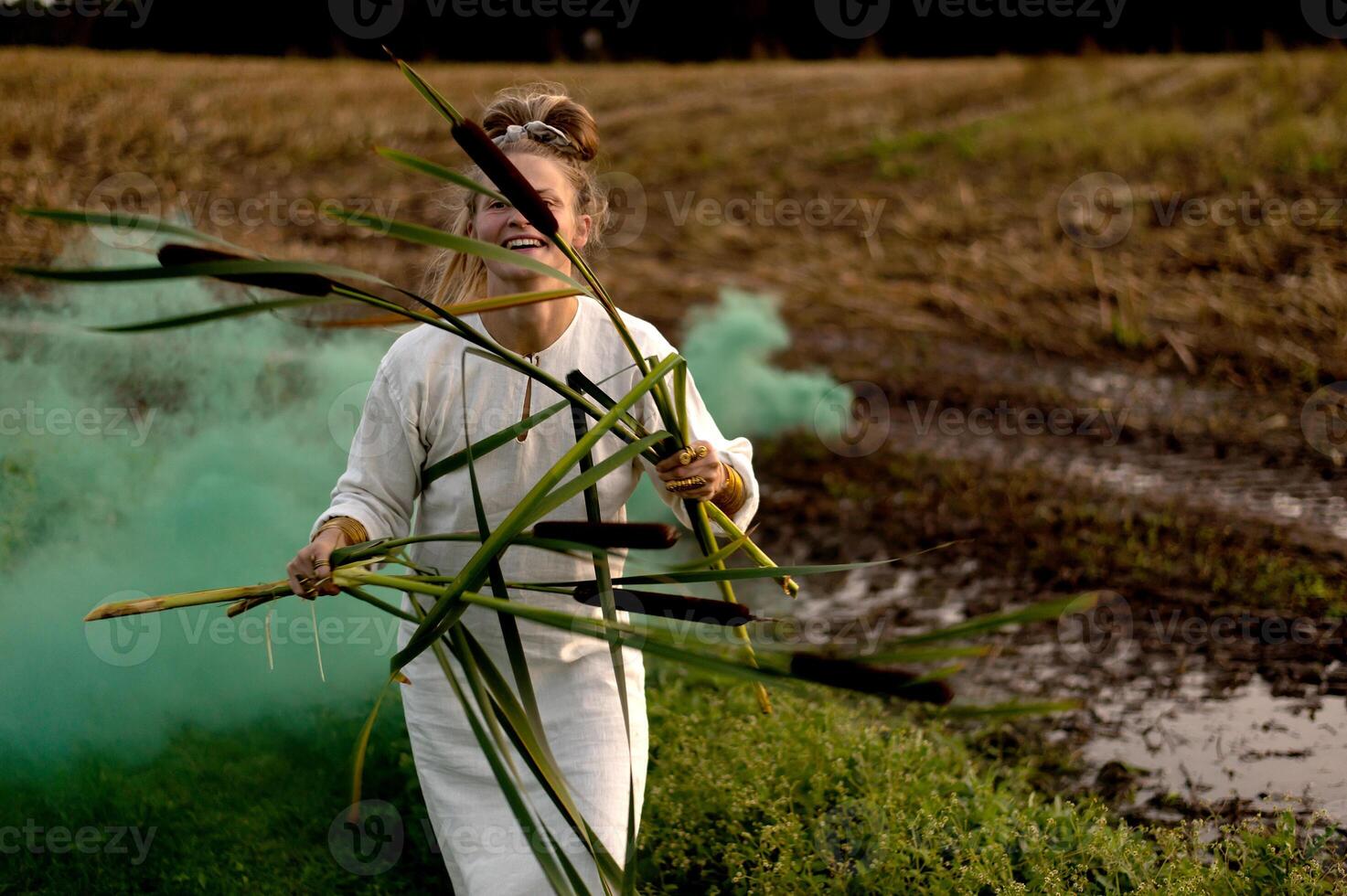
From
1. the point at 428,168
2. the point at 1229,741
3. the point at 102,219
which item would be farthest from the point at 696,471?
the point at 1229,741

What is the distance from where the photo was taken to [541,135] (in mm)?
2512

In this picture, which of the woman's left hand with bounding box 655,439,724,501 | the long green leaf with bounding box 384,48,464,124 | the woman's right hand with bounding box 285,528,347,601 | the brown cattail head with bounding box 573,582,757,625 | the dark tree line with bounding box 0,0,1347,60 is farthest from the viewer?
the dark tree line with bounding box 0,0,1347,60

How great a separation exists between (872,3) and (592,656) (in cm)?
1613

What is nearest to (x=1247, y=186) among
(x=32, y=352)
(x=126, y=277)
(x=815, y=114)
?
(x=815, y=114)

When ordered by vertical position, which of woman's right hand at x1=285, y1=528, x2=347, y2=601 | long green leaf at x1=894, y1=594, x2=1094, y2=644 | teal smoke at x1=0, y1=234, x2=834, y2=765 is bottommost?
teal smoke at x1=0, y1=234, x2=834, y2=765

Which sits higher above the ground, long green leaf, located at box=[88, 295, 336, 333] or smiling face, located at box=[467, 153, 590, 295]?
smiling face, located at box=[467, 153, 590, 295]

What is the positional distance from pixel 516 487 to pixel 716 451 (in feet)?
1.35

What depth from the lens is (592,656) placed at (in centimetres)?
251

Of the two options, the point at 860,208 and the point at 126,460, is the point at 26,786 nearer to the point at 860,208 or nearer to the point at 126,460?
the point at 126,460

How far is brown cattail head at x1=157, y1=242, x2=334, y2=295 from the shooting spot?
5.39 feet

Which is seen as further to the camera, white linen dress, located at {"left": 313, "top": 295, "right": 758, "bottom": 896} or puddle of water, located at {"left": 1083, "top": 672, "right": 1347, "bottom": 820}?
puddle of water, located at {"left": 1083, "top": 672, "right": 1347, "bottom": 820}

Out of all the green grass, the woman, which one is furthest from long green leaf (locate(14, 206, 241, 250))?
the green grass

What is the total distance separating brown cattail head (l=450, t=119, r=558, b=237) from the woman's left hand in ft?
1.46

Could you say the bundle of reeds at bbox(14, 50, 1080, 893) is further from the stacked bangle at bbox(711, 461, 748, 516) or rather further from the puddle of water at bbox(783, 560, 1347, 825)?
the puddle of water at bbox(783, 560, 1347, 825)
